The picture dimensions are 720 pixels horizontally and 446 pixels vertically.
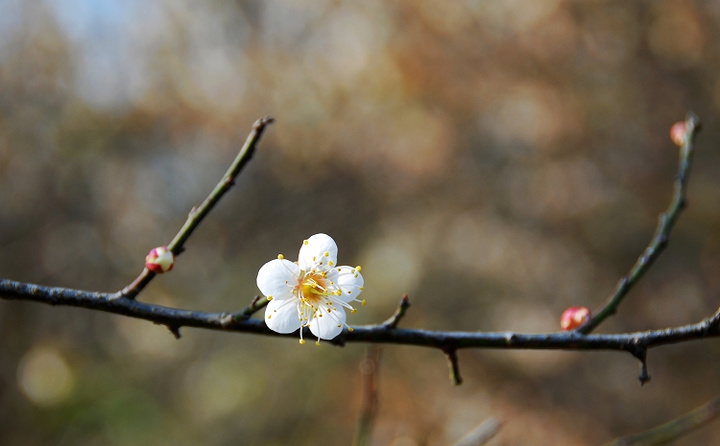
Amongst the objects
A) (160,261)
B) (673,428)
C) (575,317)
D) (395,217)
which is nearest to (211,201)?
(160,261)

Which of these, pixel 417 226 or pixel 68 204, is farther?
pixel 68 204

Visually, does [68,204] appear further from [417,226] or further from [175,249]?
[175,249]

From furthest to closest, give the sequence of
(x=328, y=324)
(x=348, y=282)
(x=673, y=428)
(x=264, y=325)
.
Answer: (x=673, y=428) < (x=348, y=282) < (x=328, y=324) < (x=264, y=325)

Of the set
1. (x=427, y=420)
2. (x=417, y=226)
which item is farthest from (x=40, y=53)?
(x=427, y=420)

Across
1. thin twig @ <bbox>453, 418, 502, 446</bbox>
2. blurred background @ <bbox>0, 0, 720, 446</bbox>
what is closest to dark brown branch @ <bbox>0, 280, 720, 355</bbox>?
thin twig @ <bbox>453, 418, 502, 446</bbox>

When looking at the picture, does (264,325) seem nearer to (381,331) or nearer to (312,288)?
(381,331)
